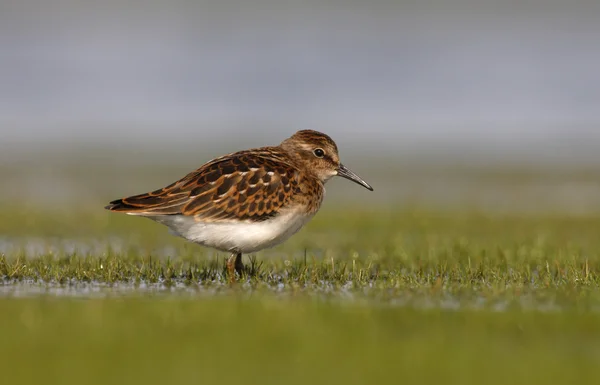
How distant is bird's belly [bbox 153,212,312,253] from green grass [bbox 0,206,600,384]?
1.92ft

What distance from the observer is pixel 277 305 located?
10328mm

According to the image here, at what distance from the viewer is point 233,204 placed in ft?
42.1

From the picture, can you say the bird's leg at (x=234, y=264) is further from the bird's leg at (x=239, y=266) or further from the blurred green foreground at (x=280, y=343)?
the blurred green foreground at (x=280, y=343)

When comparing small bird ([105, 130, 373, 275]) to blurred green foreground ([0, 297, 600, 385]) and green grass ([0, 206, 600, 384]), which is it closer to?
A: green grass ([0, 206, 600, 384])

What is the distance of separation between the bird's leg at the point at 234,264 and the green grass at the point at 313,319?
0.23 meters

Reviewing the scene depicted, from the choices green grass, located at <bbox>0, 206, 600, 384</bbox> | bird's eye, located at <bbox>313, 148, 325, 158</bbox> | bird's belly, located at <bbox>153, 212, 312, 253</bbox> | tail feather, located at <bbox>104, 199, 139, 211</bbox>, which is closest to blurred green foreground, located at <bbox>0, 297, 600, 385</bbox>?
green grass, located at <bbox>0, 206, 600, 384</bbox>

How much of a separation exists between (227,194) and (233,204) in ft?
0.58

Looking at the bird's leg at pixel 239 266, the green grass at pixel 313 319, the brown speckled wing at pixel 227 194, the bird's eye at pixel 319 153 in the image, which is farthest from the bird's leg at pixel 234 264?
the bird's eye at pixel 319 153

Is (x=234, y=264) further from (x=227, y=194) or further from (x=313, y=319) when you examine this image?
(x=313, y=319)

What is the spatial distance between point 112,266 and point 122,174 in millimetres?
29424

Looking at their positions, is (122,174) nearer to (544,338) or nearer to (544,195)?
(544,195)

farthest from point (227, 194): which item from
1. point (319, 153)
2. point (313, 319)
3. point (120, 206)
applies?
point (313, 319)

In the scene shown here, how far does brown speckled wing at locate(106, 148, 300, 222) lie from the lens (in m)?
12.8

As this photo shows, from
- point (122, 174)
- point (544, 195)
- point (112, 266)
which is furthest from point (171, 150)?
point (112, 266)
